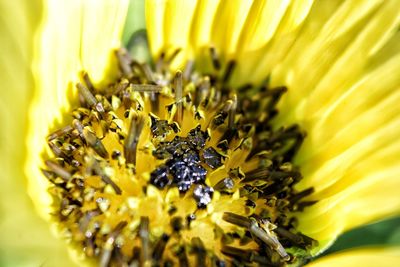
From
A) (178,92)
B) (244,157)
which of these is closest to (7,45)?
(178,92)

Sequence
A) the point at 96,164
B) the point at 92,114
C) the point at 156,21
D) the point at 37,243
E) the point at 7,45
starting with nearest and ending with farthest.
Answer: the point at 37,243 → the point at 7,45 → the point at 96,164 → the point at 92,114 → the point at 156,21

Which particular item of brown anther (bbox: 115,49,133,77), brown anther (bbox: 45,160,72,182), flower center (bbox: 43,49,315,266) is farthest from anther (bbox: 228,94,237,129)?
brown anther (bbox: 45,160,72,182)

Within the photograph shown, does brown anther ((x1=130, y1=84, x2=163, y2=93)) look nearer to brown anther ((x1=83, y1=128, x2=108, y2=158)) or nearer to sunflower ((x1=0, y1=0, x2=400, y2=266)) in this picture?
sunflower ((x1=0, y1=0, x2=400, y2=266))

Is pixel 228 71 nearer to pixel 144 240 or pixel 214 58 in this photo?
pixel 214 58

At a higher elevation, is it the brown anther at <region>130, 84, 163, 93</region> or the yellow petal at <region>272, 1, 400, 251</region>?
the brown anther at <region>130, 84, 163, 93</region>

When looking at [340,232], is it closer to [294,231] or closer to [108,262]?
[294,231]

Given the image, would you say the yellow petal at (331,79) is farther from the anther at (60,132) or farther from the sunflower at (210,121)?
the anther at (60,132)

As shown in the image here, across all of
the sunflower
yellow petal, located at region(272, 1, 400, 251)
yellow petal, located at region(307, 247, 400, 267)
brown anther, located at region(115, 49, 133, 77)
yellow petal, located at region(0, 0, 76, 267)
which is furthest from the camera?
brown anther, located at region(115, 49, 133, 77)
